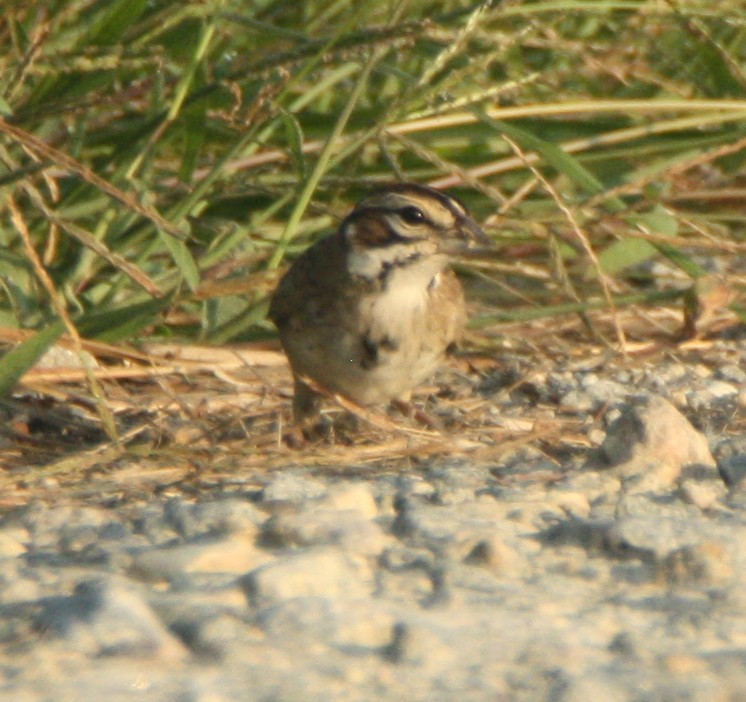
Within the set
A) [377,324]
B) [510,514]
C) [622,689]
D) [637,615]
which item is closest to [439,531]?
[510,514]

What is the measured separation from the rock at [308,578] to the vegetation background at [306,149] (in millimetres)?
1129

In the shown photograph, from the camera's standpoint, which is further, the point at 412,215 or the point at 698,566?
the point at 412,215

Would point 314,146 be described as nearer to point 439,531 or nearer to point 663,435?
point 663,435

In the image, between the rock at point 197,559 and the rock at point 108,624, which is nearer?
the rock at point 108,624

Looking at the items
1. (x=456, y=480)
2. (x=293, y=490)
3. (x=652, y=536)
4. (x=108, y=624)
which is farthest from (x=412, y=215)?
(x=108, y=624)

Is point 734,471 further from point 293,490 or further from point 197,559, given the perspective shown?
point 197,559

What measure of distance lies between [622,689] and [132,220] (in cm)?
264

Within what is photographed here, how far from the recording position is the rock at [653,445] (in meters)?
3.41

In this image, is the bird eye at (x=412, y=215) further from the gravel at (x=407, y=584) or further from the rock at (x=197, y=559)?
the rock at (x=197, y=559)

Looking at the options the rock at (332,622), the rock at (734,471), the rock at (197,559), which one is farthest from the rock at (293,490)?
the rock at (734,471)

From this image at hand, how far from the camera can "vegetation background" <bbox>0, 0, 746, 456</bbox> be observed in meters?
4.25

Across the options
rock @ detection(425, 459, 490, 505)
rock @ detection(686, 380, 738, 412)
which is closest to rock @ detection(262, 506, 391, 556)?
rock @ detection(425, 459, 490, 505)

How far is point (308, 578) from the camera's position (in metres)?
2.69

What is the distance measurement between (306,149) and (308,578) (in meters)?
2.50
